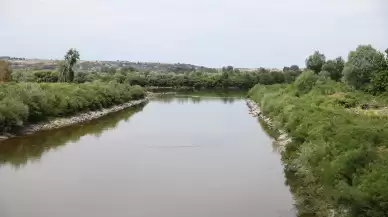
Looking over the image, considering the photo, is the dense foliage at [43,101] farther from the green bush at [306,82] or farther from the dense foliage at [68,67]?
the green bush at [306,82]

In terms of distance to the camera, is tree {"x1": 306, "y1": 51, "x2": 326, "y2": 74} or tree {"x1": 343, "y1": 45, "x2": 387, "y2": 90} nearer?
tree {"x1": 343, "y1": 45, "x2": 387, "y2": 90}

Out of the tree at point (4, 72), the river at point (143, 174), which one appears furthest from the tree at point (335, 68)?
the tree at point (4, 72)

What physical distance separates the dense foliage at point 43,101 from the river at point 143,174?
174 cm

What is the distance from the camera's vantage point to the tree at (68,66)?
6506 cm

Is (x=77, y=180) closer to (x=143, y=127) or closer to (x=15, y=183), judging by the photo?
(x=15, y=183)

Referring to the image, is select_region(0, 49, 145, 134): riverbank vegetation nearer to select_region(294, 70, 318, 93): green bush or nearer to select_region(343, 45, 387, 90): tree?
select_region(294, 70, 318, 93): green bush

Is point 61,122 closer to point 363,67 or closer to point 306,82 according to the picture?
point 306,82

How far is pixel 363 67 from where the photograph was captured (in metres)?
40.8

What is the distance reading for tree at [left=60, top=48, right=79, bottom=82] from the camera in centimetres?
6506

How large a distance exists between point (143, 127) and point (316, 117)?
18.9 meters

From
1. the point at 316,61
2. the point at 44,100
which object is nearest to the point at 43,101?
the point at 44,100

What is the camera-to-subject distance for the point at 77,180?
18.8 meters

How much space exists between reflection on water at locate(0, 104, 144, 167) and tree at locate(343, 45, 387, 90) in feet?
74.3

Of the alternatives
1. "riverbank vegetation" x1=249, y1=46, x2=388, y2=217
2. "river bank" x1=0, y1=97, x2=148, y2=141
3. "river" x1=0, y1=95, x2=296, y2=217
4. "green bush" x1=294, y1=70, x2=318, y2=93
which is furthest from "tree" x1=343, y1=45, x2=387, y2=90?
"river bank" x1=0, y1=97, x2=148, y2=141
